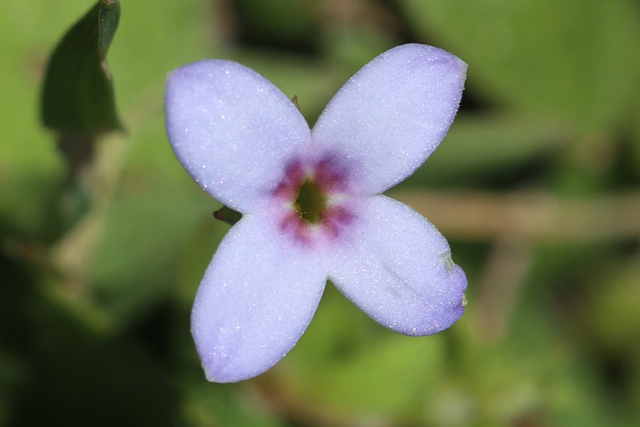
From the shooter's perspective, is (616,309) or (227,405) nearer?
(227,405)

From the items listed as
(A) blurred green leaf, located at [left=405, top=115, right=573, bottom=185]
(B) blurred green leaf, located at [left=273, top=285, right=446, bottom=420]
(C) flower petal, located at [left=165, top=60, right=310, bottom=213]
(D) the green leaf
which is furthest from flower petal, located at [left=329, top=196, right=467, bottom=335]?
(A) blurred green leaf, located at [left=405, top=115, right=573, bottom=185]

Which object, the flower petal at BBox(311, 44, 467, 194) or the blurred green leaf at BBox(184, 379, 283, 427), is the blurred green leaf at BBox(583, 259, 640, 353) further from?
the flower petal at BBox(311, 44, 467, 194)

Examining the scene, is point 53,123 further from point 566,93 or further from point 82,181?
point 566,93

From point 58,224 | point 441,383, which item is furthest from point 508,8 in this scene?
point 58,224

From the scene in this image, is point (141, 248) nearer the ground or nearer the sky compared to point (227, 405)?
nearer the sky

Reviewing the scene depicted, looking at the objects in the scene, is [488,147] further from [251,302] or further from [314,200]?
[251,302]

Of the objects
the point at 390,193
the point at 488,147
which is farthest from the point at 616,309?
the point at 390,193
